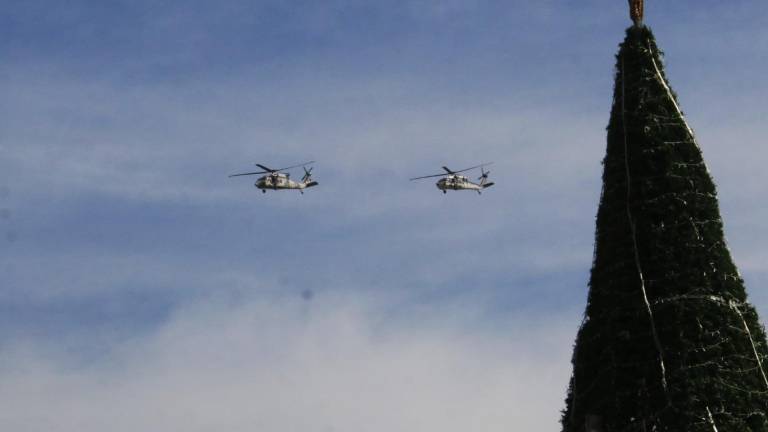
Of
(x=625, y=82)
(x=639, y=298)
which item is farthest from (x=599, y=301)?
(x=625, y=82)

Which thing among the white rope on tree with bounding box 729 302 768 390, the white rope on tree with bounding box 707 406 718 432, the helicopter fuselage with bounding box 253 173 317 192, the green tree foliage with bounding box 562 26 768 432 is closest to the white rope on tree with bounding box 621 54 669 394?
the green tree foliage with bounding box 562 26 768 432

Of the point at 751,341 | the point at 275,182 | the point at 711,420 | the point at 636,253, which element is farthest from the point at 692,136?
the point at 275,182

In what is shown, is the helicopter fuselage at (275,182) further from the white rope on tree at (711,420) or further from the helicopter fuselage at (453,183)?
the white rope on tree at (711,420)

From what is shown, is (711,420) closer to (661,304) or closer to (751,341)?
(751,341)

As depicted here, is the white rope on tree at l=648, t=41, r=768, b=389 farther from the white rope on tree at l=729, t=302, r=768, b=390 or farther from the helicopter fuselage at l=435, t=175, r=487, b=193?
the helicopter fuselage at l=435, t=175, r=487, b=193

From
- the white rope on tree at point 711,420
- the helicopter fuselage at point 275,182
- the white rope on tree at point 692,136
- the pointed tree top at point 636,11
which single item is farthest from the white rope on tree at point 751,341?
the helicopter fuselage at point 275,182

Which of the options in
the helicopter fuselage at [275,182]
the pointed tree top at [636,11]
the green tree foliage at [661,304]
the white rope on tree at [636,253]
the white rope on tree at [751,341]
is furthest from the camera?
the helicopter fuselage at [275,182]
